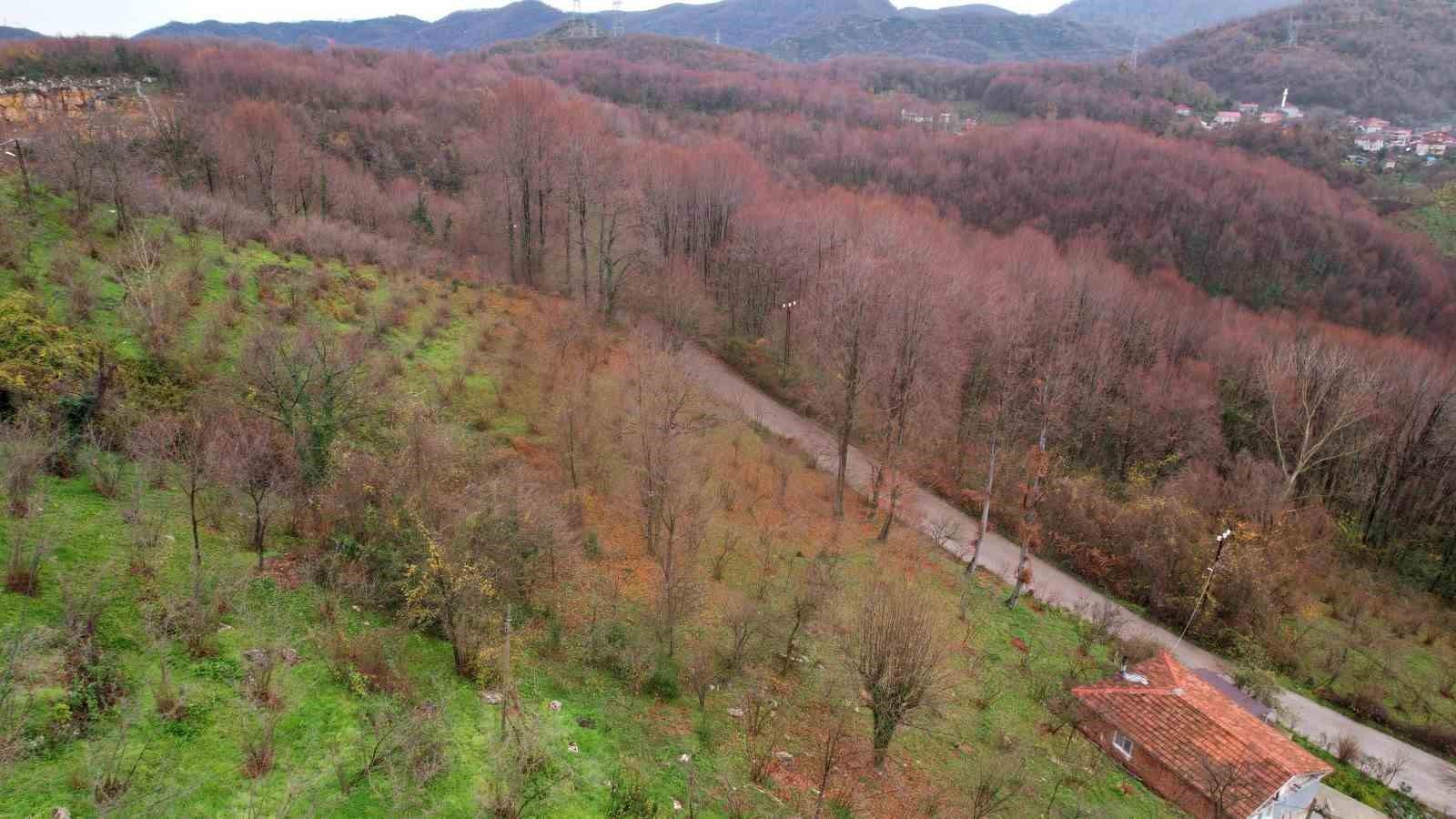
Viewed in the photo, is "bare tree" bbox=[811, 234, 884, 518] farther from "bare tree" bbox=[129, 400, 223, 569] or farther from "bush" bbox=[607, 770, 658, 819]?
"bare tree" bbox=[129, 400, 223, 569]

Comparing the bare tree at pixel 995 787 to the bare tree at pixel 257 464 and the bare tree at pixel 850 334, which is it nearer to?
the bare tree at pixel 850 334

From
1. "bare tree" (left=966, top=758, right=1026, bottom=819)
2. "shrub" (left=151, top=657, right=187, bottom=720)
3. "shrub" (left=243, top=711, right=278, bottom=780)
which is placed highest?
"shrub" (left=151, top=657, right=187, bottom=720)

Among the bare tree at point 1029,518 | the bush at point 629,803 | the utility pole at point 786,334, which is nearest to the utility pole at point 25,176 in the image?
the bush at point 629,803

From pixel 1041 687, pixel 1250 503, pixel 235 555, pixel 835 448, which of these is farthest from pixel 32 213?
pixel 1250 503

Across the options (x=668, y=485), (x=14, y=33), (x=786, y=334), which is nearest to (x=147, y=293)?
(x=668, y=485)

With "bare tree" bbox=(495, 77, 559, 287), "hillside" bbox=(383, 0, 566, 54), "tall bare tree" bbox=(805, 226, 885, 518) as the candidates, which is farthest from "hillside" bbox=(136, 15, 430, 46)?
"tall bare tree" bbox=(805, 226, 885, 518)

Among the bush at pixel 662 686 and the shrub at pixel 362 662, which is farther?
the bush at pixel 662 686
